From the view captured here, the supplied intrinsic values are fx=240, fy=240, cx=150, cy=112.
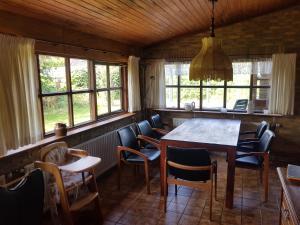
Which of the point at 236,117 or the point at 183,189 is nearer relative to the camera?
the point at 183,189

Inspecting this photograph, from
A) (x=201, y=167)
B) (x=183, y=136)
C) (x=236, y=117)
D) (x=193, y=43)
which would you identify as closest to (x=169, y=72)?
(x=193, y=43)

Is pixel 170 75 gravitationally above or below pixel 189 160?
above

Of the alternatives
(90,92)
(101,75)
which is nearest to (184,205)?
(90,92)

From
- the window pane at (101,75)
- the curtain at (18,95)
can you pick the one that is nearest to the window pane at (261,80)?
the window pane at (101,75)

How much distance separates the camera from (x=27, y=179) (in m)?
1.84

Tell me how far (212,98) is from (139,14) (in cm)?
251

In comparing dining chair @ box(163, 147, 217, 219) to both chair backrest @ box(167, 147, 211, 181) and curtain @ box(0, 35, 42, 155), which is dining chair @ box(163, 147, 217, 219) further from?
curtain @ box(0, 35, 42, 155)

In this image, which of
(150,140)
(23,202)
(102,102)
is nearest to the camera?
(23,202)

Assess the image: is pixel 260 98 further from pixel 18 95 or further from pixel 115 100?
pixel 18 95

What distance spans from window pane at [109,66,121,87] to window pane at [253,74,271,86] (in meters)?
2.58

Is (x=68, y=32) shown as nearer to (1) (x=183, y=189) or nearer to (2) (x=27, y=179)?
(2) (x=27, y=179)

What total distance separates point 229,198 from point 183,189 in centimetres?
69

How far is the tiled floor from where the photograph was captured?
8.80 ft

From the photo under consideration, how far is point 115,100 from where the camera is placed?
15.1 ft
